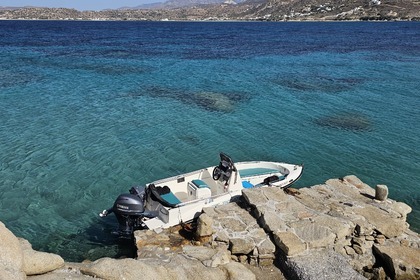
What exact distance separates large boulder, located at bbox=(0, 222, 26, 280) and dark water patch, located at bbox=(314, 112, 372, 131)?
21153 mm

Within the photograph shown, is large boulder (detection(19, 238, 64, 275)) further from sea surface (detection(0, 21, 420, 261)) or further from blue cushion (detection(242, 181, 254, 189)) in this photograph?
blue cushion (detection(242, 181, 254, 189))

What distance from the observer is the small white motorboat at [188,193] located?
1287 centimetres

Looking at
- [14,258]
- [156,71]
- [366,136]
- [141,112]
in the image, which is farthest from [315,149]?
[156,71]

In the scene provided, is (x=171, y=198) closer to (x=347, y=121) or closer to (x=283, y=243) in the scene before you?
(x=283, y=243)

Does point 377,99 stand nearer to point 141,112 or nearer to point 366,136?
point 366,136

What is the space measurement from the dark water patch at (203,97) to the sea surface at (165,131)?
9 centimetres

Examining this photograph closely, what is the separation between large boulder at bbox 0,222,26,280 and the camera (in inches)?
271

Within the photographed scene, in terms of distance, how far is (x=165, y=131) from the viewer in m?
23.8

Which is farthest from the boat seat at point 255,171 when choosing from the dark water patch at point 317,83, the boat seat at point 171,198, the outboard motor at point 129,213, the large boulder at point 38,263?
the dark water patch at point 317,83

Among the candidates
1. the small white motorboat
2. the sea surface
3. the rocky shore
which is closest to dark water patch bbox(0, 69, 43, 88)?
the sea surface

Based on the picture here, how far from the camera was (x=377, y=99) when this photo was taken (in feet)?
103

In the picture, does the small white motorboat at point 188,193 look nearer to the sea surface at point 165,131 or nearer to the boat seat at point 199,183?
the boat seat at point 199,183

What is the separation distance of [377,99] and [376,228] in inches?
868

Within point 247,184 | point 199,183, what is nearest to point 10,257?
point 199,183
